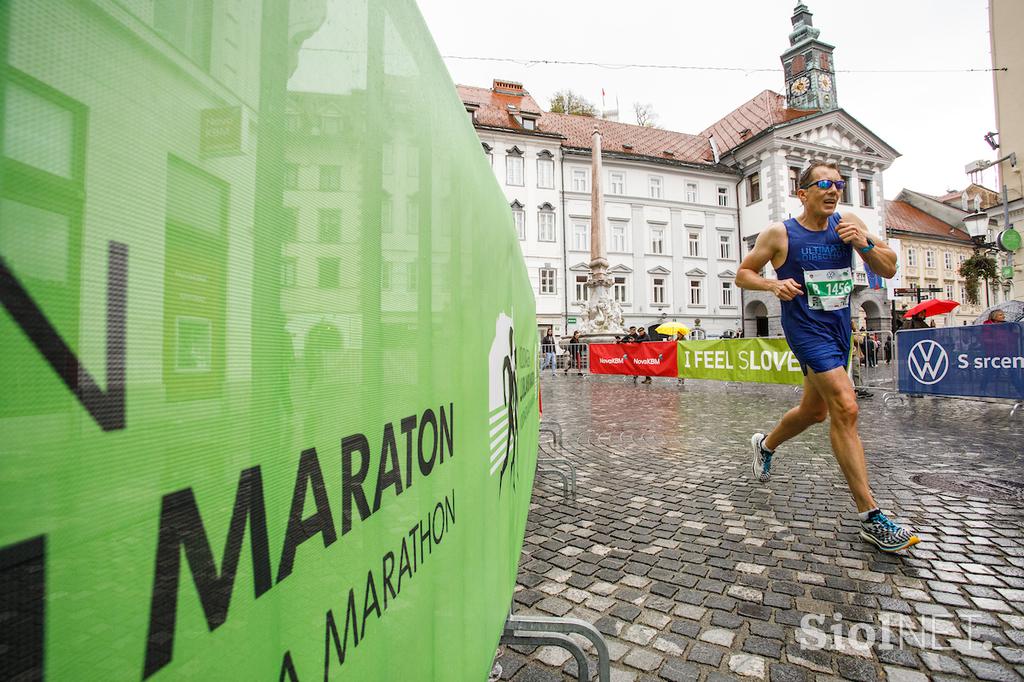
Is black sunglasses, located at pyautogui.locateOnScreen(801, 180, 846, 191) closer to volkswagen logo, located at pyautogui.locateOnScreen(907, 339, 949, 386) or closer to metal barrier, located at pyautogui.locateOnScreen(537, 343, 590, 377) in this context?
volkswagen logo, located at pyautogui.locateOnScreen(907, 339, 949, 386)

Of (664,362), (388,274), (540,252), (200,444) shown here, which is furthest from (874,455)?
(540,252)

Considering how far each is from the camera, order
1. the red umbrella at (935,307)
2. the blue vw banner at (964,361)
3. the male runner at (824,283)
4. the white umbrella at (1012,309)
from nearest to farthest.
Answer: the male runner at (824,283)
the blue vw banner at (964,361)
the white umbrella at (1012,309)
the red umbrella at (935,307)

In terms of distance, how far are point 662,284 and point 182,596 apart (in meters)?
35.4

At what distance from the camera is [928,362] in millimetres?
8266

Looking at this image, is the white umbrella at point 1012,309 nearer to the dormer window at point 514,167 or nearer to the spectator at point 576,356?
the spectator at point 576,356

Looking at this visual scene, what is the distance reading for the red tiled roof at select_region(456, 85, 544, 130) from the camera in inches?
1282

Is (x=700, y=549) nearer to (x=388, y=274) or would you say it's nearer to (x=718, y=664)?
(x=718, y=664)

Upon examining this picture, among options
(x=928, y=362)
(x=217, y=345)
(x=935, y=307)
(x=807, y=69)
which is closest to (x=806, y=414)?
(x=217, y=345)

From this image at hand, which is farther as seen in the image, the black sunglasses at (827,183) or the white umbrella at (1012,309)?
the white umbrella at (1012,309)

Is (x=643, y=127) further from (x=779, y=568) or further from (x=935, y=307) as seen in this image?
(x=779, y=568)

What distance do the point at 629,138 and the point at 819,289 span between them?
37705 millimetres

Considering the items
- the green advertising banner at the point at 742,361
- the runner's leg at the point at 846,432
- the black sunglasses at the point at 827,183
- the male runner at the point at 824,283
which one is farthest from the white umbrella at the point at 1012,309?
the runner's leg at the point at 846,432

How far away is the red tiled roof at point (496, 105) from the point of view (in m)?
32.6

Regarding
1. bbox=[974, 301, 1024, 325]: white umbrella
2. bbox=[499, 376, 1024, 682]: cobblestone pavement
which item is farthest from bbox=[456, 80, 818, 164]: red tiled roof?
bbox=[499, 376, 1024, 682]: cobblestone pavement
